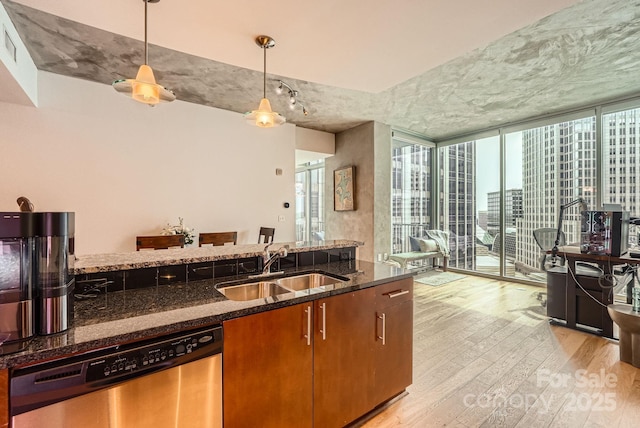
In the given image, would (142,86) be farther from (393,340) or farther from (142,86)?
(393,340)

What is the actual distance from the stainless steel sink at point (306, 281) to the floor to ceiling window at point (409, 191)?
387cm

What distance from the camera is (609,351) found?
2.61 m

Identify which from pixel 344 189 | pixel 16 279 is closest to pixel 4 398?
pixel 16 279

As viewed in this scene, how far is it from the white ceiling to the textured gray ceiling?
46 centimetres

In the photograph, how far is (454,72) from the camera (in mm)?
3242

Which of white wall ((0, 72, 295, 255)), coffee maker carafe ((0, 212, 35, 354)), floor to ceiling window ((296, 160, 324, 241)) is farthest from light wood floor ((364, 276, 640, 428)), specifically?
floor to ceiling window ((296, 160, 324, 241))

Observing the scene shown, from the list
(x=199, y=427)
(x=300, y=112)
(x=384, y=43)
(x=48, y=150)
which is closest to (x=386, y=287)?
(x=199, y=427)

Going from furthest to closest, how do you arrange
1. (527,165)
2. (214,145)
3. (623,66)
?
(527,165) → (214,145) → (623,66)

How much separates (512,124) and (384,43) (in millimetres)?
4291

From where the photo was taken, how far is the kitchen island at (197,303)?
97 cm

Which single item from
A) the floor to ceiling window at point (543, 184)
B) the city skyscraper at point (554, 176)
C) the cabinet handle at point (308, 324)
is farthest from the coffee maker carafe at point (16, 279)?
the city skyscraper at point (554, 176)

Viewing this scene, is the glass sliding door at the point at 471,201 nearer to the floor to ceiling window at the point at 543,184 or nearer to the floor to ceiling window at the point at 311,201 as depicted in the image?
the floor to ceiling window at the point at 543,184

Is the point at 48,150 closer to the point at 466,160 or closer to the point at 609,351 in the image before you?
the point at 609,351

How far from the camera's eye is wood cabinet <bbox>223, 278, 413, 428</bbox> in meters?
1.27
